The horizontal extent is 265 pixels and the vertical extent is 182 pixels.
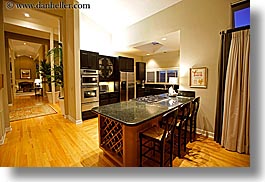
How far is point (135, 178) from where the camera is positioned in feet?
3.69

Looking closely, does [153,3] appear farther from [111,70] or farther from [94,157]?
[94,157]

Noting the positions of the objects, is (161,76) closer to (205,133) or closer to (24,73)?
(205,133)

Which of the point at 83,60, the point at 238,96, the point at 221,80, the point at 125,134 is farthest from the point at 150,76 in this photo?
the point at 125,134

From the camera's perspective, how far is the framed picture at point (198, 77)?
2906 millimetres

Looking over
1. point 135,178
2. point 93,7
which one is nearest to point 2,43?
point 93,7

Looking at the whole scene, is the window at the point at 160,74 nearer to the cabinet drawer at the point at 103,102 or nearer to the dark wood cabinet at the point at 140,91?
the dark wood cabinet at the point at 140,91

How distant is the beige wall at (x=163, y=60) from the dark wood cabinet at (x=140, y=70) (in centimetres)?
23

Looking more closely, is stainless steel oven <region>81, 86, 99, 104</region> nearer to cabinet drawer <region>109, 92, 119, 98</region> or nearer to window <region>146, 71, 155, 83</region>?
cabinet drawer <region>109, 92, 119, 98</region>

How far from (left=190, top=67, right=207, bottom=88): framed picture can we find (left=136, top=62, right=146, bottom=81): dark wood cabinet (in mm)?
3982

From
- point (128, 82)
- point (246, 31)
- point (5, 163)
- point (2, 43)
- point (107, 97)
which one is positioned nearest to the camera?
point (5, 163)

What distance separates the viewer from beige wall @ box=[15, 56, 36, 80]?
12789 mm

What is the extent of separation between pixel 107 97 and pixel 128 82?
1154mm

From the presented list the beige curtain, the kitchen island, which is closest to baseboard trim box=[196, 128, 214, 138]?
the beige curtain

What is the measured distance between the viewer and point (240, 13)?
8.03ft
